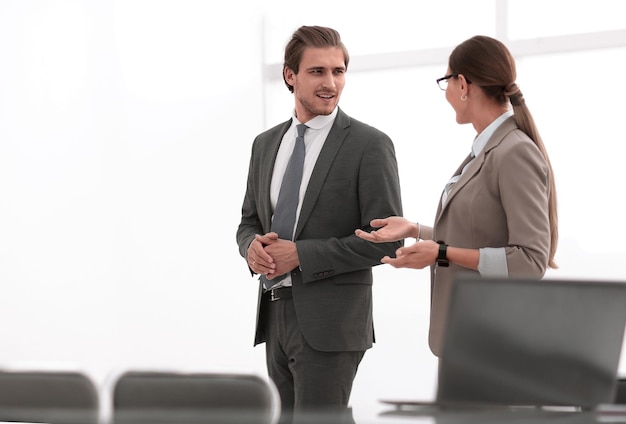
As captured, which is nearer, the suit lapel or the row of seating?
the row of seating

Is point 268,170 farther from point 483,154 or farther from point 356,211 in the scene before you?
point 483,154

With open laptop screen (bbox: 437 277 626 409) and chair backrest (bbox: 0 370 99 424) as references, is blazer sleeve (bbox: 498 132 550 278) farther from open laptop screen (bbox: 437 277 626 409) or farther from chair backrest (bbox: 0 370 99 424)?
chair backrest (bbox: 0 370 99 424)

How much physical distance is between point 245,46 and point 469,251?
388 centimetres

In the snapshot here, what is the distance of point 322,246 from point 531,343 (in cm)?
130

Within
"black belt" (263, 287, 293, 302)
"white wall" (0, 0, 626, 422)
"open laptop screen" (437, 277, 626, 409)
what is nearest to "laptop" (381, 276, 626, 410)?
"open laptop screen" (437, 277, 626, 409)

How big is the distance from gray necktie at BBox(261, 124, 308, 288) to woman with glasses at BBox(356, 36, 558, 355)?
391mm

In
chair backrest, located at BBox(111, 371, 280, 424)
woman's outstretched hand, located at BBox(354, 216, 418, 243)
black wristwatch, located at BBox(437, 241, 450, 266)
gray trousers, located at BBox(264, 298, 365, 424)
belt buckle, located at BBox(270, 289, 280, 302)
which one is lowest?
gray trousers, located at BBox(264, 298, 365, 424)

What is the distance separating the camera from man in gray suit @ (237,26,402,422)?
105 inches

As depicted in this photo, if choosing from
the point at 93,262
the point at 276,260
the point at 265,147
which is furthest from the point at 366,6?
the point at 276,260

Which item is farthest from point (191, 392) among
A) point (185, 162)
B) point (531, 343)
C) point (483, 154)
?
point (185, 162)

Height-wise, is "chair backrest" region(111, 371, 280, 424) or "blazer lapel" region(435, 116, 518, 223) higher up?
"blazer lapel" region(435, 116, 518, 223)

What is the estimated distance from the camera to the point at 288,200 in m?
2.80

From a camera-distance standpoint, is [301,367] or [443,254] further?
[301,367]

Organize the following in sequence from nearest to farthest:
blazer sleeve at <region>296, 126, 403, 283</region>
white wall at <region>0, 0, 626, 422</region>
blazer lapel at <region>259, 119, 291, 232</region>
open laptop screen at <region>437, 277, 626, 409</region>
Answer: open laptop screen at <region>437, 277, 626, 409</region>, blazer sleeve at <region>296, 126, 403, 283</region>, blazer lapel at <region>259, 119, 291, 232</region>, white wall at <region>0, 0, 626, 422</region>
